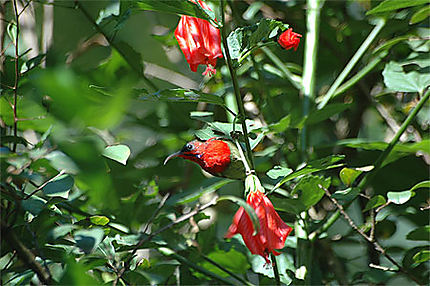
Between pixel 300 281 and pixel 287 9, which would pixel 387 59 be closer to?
pixel 287 9

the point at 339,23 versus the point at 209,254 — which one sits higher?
the point at 339,23

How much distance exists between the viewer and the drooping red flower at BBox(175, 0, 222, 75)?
52 cm

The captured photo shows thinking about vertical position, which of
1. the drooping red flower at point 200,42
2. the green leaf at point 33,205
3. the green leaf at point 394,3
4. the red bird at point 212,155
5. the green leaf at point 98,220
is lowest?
the green leaf at point 98,220

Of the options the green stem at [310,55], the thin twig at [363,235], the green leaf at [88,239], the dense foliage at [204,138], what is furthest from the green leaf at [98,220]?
the green stem at [310,55]

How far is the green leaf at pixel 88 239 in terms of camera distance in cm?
33

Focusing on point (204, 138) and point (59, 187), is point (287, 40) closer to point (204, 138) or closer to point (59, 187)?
point (204, 138)

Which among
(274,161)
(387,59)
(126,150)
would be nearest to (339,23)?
(387,59)

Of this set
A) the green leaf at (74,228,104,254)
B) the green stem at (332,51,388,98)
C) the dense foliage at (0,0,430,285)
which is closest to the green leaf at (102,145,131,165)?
the dense foliage at (0,0,430,285)

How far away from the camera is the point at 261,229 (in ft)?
1.51

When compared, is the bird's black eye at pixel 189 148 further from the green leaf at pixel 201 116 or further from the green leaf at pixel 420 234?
the green leaf at pixel 420 234

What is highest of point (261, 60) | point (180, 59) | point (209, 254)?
point (261, 60)

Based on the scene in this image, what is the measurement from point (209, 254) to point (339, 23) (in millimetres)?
549

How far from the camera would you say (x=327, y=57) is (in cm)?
94

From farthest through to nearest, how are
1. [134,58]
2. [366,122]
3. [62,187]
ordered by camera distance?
[366,122] < [134,58] < [62,187]
